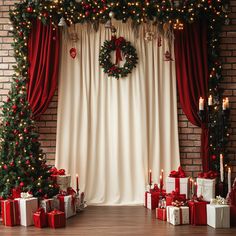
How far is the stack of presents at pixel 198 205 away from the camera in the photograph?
467cm

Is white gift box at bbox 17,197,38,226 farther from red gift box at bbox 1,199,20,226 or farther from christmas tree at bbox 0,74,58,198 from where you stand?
christmas tree at bbox 0,74,58,198

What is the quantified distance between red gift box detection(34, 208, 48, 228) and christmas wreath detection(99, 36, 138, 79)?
7.57ft

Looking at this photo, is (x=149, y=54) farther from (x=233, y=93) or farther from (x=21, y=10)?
(x=21, y=10)

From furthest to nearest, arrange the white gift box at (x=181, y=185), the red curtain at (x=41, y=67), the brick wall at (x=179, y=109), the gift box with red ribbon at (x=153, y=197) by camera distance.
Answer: the brick wall at (x=179, y=109) < the red curtain at (x=41, y=67) < the gift box with red ribbon at (x=153, y=197) < the white gift box at (x=181, y=185)

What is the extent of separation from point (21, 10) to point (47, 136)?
1.82 meters

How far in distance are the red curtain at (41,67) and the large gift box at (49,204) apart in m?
1.53

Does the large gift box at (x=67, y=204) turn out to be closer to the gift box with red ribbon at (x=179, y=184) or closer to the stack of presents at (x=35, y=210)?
the stack of presents at (x=35, y=210)

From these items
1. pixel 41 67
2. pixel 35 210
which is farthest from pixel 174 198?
pixel 41 67

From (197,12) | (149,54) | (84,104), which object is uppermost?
(197,12)

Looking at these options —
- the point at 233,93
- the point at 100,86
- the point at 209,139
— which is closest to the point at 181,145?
the point at 209,139

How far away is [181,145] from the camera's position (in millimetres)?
6348

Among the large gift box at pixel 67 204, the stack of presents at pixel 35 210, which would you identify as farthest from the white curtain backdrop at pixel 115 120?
the stack of presents at pixel 35 210

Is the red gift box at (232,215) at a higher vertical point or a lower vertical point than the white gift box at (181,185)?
lower

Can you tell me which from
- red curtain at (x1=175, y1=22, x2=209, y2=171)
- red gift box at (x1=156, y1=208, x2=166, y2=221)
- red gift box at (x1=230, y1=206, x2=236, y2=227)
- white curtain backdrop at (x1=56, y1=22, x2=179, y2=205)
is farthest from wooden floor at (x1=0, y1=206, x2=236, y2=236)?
red curtain at (x1=175, y1=22, x2=209, y2=171)
